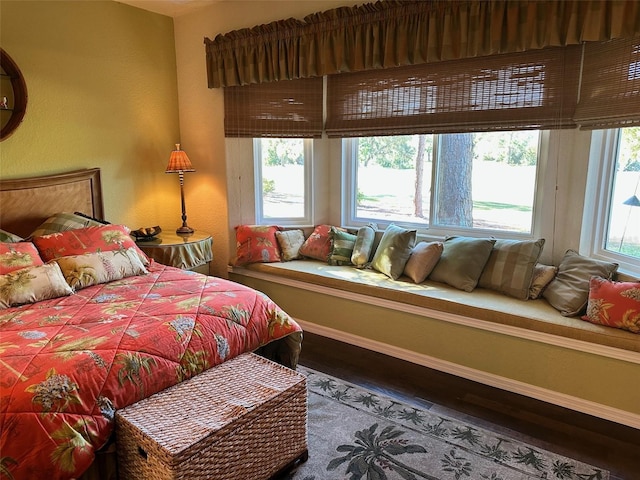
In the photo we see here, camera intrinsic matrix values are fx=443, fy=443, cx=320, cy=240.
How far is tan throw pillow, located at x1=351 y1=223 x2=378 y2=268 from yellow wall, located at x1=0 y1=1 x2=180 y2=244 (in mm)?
1736

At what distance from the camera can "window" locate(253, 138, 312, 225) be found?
3.83 metres

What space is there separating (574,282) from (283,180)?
7.75 feet

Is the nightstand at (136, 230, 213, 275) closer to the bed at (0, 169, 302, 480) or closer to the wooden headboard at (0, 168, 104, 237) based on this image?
the bed at (0, 169, 302, 480)

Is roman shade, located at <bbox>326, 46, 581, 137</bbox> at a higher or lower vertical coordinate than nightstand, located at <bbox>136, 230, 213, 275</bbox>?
higher

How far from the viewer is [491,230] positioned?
3.19 meters

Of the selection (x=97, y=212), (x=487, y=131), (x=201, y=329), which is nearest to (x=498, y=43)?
(x=487, y=131)

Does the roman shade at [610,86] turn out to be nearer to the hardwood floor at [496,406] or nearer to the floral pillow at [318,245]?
the hardwood floor at [496,406]

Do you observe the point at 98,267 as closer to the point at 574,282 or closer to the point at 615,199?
the point at 574,282

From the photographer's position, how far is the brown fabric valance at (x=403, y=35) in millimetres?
2309

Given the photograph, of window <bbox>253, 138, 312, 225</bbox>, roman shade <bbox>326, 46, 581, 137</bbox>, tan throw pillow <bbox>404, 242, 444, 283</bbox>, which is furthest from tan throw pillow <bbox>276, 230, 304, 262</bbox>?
tan throw pillow <bbox>404, 242, 444, 283</bbox>

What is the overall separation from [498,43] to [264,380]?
7.32 ft

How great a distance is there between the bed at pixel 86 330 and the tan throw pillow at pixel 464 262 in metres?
1.16

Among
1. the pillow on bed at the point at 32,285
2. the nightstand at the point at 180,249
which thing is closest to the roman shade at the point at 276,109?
the nightstand at the point at 180,249

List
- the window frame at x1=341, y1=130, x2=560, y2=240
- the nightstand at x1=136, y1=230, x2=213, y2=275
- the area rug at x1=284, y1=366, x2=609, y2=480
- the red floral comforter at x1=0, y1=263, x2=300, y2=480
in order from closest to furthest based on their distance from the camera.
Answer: the red floral comforter at x1=0, y1=263, x2=300, y2=480 → the area rug at x1=284, y1=366, x2=609, y2=480 → the window frame at x1=341, y1=130, x2=560, y2=240 → the nightstand at x1=136, y1=230, x2=213, y2=275
